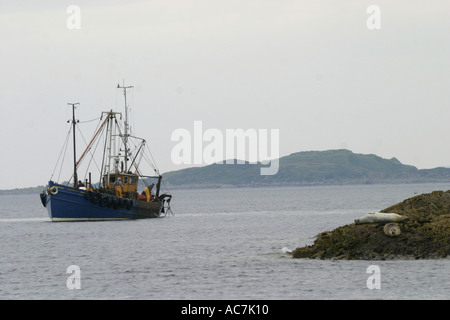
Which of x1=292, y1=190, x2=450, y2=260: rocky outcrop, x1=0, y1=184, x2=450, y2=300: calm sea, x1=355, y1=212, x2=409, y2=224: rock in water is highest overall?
x1=355, y1=212, x2=409, y2=224: rock in water

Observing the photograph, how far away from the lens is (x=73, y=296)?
34125mm

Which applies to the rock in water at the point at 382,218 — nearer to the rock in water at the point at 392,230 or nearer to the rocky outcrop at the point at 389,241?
the rocky outcrop at the point at 389,241

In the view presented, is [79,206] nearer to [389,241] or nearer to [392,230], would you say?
[389,241]

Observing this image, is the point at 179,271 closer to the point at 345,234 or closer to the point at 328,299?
the point at 345,234

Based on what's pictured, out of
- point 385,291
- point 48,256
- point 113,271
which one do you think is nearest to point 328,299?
point 385,291

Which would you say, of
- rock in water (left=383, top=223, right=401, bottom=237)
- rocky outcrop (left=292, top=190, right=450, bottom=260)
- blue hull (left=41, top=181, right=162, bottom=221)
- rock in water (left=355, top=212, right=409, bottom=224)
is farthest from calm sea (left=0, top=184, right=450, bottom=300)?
blue hull (left=41, top=181, right=162, bottom=221)

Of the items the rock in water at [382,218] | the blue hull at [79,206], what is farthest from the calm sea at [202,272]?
the blue hull at [79,206]

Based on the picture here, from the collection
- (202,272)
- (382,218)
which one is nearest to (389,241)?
(382,218)

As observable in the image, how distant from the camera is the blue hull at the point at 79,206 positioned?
3423 inches

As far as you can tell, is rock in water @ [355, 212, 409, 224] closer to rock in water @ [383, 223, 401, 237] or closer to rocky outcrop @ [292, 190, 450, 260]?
rocky outcrop @ [292, 190, 450, 260]

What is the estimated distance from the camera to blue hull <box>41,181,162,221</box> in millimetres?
86938

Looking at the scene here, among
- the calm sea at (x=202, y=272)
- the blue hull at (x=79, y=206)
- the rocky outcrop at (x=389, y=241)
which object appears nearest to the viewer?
the calm sea at (x=202, y=272)

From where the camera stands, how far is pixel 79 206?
90.1 m

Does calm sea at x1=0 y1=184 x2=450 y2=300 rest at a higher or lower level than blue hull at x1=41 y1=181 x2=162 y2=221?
lower
